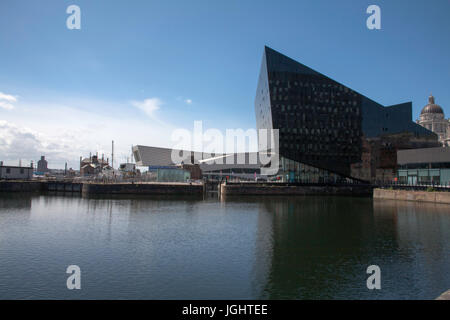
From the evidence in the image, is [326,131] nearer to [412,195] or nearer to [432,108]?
[412,195]

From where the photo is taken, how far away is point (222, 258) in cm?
1895

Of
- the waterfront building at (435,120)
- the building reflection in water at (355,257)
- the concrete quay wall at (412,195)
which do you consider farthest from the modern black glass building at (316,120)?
the waterfront building at (435,120)

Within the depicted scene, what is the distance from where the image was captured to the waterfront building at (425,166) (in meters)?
56.2

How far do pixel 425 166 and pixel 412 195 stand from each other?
966 centimetres

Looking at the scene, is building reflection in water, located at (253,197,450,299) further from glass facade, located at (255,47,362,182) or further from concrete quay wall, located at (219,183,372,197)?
glass facade, located at (255,47,362,182)

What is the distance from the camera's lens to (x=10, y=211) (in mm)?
39625

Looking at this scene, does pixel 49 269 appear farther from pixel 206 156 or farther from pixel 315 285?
pixel 206 156

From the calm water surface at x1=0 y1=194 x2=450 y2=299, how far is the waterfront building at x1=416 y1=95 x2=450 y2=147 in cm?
15772

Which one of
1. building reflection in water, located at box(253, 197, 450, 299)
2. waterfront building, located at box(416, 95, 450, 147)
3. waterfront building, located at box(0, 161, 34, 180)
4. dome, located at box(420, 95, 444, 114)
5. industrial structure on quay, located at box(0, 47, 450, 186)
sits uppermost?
dome, located at box(420, 95, 444, 114)

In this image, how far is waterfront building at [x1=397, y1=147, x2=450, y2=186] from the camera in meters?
56.2

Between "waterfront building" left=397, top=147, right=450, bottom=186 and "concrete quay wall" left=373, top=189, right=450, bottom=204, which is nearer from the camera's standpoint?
"concrete quay wall" left=373, top=189, right=450, bottom=204

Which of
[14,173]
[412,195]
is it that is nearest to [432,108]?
[412,195]

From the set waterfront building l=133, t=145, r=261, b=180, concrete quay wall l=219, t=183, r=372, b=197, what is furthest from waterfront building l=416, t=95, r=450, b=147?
concrete quay wall l=219, t=183, r=372, b=197
